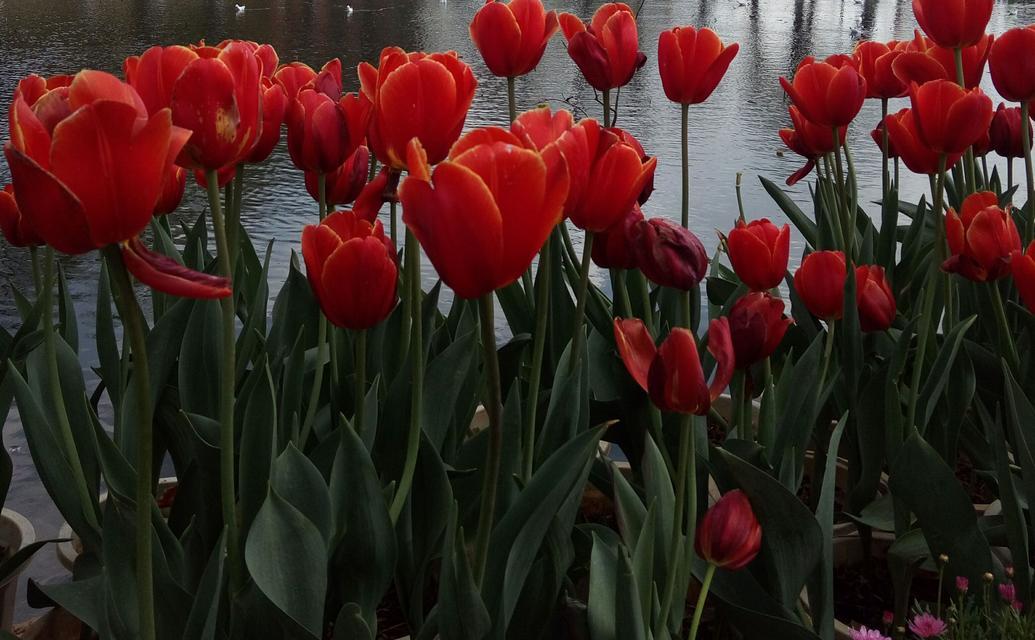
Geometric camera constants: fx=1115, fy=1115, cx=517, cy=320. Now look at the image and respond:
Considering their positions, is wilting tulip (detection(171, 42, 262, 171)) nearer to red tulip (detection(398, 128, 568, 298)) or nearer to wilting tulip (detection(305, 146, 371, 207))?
red tulip (detection(398, 128, 568, 298))

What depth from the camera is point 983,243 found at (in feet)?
3.26

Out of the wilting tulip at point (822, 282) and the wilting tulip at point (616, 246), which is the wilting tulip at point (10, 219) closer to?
the wilting tulip at point (616, 246)

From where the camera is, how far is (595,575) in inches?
30.2

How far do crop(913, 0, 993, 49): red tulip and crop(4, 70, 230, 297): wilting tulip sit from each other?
3.22 ft

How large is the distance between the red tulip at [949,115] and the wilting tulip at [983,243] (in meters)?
0.07

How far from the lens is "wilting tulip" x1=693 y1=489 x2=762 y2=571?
2.24ft

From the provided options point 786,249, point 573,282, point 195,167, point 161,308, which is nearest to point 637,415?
point 573,282

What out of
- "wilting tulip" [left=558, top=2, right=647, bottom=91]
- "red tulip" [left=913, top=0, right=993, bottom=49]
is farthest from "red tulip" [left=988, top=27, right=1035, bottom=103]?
"wilting tulip" [left=558, top=2, right=647, bottom=91]

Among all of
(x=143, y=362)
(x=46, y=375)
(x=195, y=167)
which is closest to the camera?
(x=143, y=362)

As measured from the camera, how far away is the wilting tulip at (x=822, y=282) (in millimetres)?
1014

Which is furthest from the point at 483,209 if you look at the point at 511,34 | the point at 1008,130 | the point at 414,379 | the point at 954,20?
the point at 1008,130

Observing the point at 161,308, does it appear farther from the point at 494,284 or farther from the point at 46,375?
the point at 494,284

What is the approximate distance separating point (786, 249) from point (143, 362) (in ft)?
2.01

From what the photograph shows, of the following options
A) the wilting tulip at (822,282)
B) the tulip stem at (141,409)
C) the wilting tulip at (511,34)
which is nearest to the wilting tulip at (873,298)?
the wilting tulip at (822,282)
